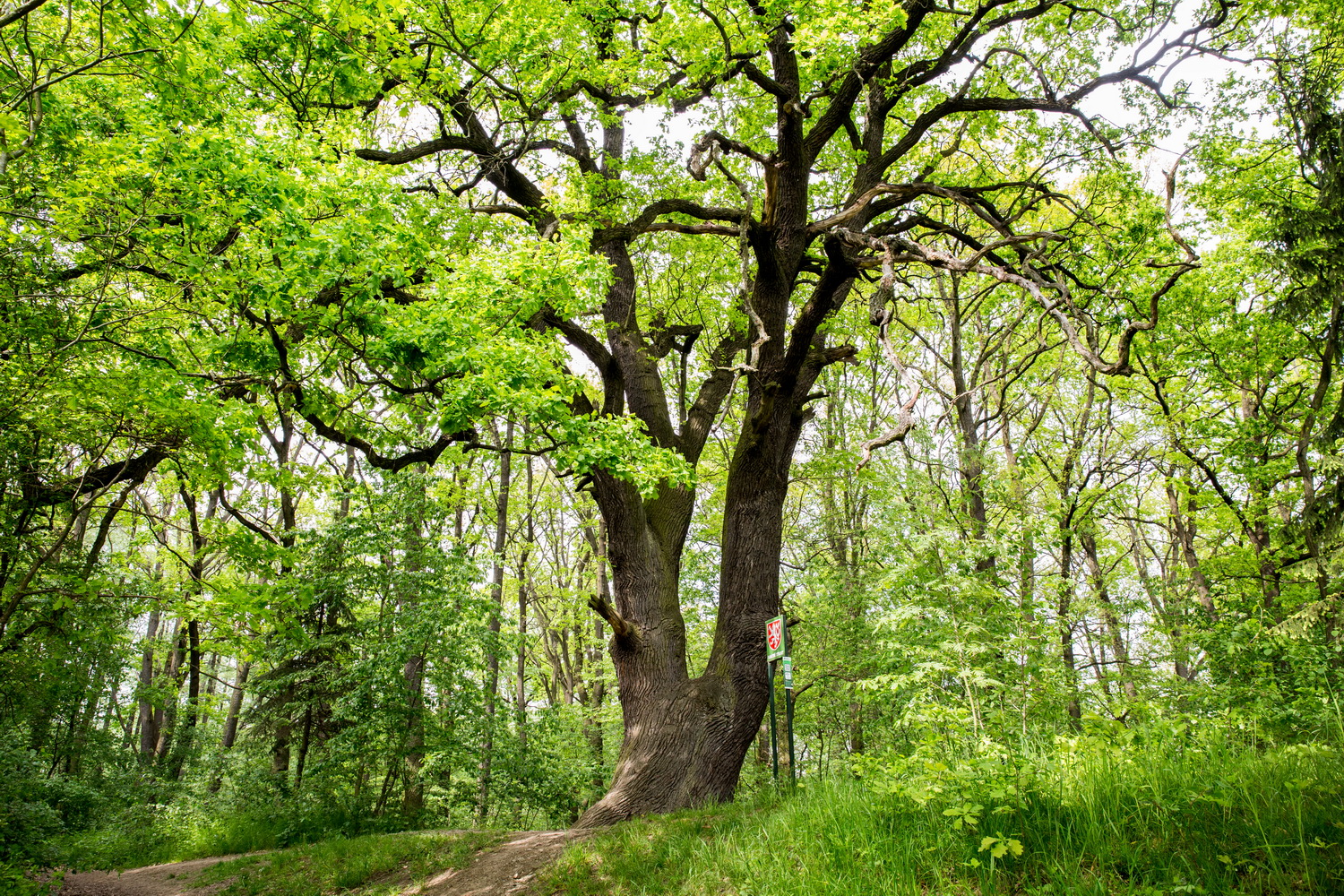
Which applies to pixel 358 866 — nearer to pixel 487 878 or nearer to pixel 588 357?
pixel 487 878

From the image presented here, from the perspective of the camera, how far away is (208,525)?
6918 mm

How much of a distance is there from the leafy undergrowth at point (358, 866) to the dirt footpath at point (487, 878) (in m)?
0.15

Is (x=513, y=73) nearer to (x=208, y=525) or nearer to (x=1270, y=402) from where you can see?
(x=208, y=525)

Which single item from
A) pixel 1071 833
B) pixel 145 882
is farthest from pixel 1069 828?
pixel 145 882

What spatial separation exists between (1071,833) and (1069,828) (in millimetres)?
43

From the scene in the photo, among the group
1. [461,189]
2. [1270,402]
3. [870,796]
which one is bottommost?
[870,796]

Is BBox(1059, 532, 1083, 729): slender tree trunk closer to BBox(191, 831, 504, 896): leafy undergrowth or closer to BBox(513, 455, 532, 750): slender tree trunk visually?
BBox(191, 831, 504, 896): leafy undergrowth

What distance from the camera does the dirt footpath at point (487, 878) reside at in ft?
16.7

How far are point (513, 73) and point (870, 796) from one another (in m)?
6.82

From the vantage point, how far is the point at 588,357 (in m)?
7.72

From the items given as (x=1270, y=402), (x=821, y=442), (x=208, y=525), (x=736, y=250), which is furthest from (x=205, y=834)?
(x=1270, y=402)

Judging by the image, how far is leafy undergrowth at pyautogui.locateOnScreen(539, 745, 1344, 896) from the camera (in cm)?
237

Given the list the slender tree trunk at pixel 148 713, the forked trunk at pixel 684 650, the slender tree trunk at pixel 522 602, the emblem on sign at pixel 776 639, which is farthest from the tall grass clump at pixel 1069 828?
the slender tree trunk at pixel 148 713

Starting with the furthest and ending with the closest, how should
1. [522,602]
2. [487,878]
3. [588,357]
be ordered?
[522,602], [588,357], [487,878]
